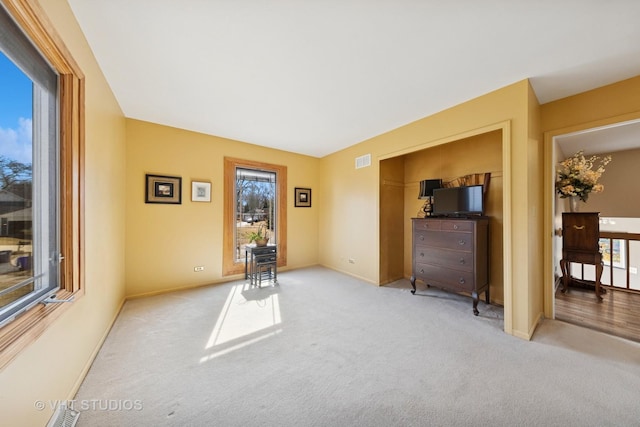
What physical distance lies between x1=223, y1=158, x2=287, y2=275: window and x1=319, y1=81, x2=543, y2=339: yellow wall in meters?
1.69

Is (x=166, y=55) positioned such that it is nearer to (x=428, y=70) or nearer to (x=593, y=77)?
(x=428, y=70)

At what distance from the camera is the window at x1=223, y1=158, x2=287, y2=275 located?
4055 millimetres

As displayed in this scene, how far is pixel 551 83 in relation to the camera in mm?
2283

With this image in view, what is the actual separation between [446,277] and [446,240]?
51 cm

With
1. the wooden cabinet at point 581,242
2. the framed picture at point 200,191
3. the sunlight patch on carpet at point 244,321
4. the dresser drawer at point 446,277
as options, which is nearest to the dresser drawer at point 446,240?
the dresser drawer at point 446,277

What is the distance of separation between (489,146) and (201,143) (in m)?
4.53

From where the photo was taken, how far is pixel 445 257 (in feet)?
9.98

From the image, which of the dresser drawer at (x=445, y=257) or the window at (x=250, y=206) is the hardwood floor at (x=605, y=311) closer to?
the dresser drawer at (x=445, y=257)

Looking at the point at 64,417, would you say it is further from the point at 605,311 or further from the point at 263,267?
the point at 605,311

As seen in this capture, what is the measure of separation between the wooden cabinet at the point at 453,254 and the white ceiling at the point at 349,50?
5.13ft

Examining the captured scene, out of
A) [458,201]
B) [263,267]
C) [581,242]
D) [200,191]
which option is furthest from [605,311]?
[200,191]

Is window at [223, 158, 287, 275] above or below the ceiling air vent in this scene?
below

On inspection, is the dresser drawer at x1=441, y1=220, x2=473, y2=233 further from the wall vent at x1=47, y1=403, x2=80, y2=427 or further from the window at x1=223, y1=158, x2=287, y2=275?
the wall vent at x1=47, y1=403, x2=80, y2=427

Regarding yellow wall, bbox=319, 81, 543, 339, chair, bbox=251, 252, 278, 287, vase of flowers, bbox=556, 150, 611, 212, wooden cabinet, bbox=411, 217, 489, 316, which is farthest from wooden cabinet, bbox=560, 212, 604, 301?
chair, bbox=251, 252, 278, 287
